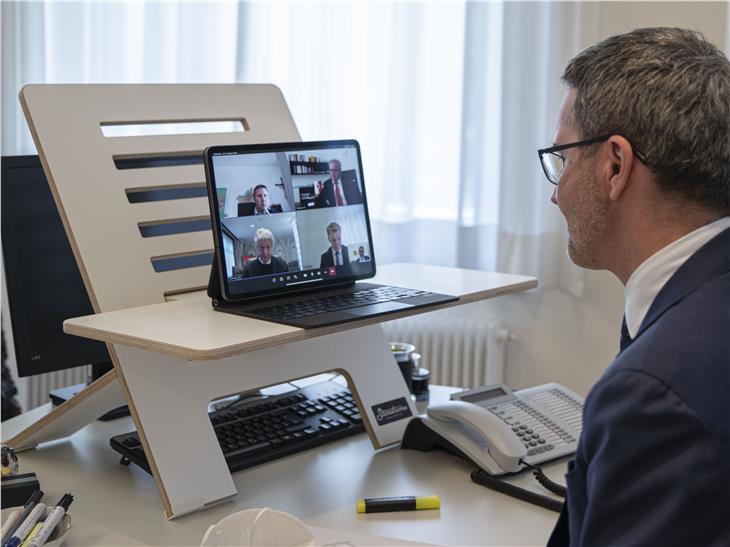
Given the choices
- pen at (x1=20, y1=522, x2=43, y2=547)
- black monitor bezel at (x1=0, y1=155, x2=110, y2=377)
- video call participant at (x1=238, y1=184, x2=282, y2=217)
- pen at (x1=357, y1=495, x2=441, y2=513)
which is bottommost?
pen at (x1=357, y1=495, x2=441, y2=513)

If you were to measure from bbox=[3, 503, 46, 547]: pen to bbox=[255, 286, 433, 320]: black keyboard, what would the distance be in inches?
16.3

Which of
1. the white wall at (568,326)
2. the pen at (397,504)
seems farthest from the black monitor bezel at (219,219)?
the white wall at (568,326)

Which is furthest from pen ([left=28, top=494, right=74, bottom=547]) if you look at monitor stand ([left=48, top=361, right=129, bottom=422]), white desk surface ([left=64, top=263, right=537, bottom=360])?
monitor stand ([left=48, top=361, right=129, bottom=422])

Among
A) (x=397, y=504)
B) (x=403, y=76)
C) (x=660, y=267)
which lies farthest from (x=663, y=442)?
(x=403, y=76)

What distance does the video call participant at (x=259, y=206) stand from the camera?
1483 millimetres

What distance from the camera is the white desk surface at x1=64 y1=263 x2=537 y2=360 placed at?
1228mm

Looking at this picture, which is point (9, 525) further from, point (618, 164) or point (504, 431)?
point (618, 164)

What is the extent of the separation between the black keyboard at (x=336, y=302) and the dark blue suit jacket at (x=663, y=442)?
554 millimetres

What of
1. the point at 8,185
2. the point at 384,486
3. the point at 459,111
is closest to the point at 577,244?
the point at 384,486

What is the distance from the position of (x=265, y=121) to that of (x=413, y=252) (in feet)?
4.45

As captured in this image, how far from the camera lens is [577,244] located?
1229 mm

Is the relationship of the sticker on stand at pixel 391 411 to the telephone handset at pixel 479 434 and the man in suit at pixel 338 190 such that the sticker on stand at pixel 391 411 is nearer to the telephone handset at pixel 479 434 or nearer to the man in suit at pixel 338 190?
the telephone handset at pixel 479 434

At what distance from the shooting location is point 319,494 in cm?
149

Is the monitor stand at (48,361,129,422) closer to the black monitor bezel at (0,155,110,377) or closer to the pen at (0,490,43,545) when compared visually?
the black monitor bezel at (0,155,110,377)
